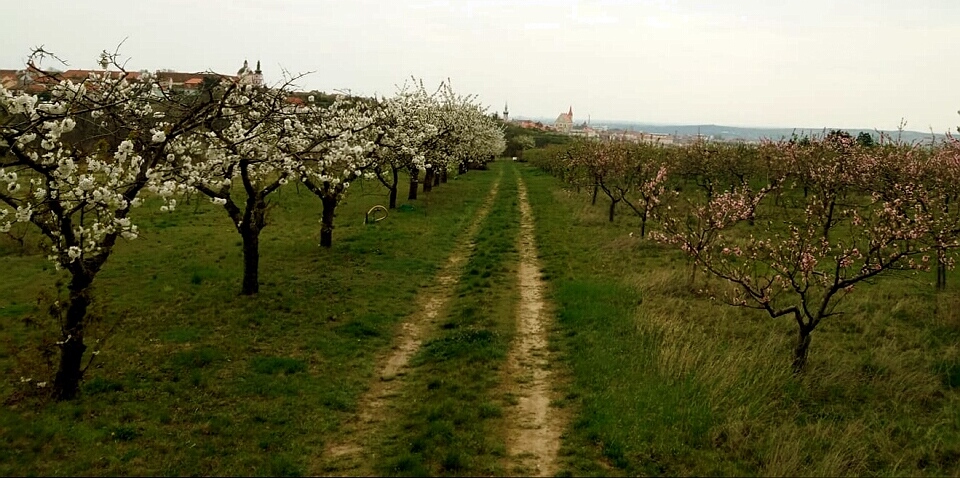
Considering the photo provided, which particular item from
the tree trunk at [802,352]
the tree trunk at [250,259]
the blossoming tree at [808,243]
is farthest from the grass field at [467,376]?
→ the blossoming tree at [808,243]

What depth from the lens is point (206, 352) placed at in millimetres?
11195

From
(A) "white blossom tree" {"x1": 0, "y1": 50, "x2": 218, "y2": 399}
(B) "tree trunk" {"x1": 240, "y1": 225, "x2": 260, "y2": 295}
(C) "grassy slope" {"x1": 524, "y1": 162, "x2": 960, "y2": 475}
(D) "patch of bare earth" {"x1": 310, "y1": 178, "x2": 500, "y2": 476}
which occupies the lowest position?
(D) "patch of bare earth" {"x1": 310, "y1": 178, "x2": 500, "y2": 476}

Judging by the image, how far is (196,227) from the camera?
25547 millimetres

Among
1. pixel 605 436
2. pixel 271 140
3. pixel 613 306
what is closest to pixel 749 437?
pixel 605 436

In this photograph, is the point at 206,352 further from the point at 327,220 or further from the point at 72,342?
the point at 327,220

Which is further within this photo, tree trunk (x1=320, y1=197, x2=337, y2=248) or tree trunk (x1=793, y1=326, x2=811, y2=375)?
tree trunk (x1=320, y1=197, x2=337, y2=248)

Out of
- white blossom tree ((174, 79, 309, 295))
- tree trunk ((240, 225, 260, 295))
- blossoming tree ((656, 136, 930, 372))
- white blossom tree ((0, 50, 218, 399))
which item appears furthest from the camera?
tree trunk ((240, 225, 260, 295))

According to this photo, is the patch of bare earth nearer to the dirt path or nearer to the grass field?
the grass field

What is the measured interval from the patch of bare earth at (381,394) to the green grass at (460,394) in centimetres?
22

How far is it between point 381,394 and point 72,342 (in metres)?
4.77

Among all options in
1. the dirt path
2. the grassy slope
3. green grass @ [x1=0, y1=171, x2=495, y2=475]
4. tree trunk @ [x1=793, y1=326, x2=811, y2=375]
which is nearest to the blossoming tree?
tree trunk @ [x1=793, y1=326, x2=811, y2=375]

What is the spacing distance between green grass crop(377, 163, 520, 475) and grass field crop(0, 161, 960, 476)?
40 millimetres

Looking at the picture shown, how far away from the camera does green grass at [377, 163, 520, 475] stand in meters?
7.67

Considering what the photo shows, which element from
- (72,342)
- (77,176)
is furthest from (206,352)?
(77,176)
